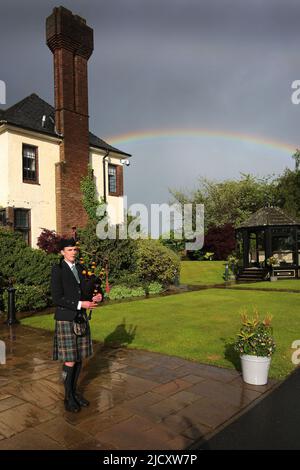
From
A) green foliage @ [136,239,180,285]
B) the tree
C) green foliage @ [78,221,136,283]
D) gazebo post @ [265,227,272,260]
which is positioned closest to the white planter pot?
green foliage @ [78,221,136,283]

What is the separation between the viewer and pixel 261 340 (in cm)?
528

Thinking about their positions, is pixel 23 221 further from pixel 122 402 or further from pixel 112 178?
pixel 122 402

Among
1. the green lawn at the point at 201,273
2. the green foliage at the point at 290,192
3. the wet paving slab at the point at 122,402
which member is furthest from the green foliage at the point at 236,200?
the wet paving slab at the point at 122,402

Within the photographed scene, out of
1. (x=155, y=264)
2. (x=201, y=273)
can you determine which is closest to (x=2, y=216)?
(x=155, y=264)

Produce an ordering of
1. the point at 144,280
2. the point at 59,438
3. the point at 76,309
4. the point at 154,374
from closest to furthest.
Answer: the point at 59,438 < the point at 76,309 < the point at 154,374 < the point at 144,280

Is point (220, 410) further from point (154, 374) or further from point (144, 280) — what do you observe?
point (144, 280)

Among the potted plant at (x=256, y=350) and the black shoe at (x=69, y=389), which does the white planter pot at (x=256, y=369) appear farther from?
the black shoe at (x=69, y=389)

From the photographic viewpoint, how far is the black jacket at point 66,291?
4.43m

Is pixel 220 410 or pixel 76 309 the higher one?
pixel 76 309

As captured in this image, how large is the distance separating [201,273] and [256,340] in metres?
20.3

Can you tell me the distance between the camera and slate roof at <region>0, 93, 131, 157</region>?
19.4 meters

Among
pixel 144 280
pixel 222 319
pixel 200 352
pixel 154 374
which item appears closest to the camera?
pixel 154 374
